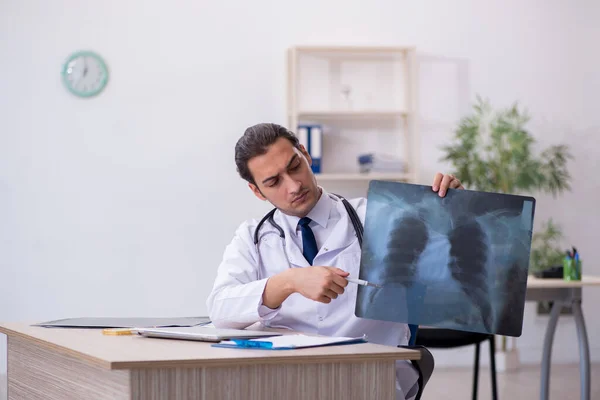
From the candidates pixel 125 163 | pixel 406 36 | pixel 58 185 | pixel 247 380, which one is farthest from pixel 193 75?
pixel 247 380

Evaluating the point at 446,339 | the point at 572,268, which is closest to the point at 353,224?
the point at 446,339

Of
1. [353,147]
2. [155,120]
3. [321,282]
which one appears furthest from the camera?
[353,147]

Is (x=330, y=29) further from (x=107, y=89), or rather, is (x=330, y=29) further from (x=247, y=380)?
(x=247, y=380)

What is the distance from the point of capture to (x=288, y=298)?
2.05 m

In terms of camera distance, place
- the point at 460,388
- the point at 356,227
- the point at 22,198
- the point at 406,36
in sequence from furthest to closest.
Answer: the point at 406,36, the point at 22,198, the point at 460,388, the point at 356,227

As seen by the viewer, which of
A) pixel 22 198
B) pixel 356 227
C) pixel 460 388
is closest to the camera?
pixel 356 227

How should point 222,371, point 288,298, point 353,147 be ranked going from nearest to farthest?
point 222,371 → point 288,298 → point 353,147

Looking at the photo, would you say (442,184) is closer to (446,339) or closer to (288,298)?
(288,298)

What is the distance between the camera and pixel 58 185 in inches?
194

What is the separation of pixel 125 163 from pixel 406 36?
2.01m

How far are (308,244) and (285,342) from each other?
0.56 metres

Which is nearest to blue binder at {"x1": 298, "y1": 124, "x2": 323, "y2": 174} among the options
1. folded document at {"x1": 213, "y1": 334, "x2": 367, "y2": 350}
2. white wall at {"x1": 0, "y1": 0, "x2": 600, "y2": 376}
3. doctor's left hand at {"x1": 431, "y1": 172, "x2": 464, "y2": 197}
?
white wall at {"x1": 0, "y1": 0, "x2": 600, "y2": 376}

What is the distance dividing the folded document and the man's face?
495 mm

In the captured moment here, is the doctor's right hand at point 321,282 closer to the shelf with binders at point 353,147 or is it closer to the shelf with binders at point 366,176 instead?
the shelf with binders at point 366,176
